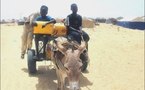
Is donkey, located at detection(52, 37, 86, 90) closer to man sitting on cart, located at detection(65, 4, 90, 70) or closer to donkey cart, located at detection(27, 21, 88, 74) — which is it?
donkey cart, located at detection(27, 21, 88, 74)

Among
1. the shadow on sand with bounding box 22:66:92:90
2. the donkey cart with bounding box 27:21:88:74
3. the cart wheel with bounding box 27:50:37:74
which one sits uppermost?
the donkey cart with bounding box 27:21:88:74

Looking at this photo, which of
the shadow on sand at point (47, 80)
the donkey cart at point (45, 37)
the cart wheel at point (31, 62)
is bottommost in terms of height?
the shadow on sand at point (47, 80)

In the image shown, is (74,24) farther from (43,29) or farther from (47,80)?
(47,80)

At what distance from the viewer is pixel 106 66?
43.4 feet

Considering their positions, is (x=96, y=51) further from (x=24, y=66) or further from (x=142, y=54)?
(x=24, y=66)

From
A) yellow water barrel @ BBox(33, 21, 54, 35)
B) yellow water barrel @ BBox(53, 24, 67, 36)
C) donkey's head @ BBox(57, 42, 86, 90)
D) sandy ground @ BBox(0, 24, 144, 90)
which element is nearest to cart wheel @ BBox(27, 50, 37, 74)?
sandy ground @ BBox(0, 24, 144, 90)

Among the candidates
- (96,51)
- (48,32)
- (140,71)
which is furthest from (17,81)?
(96,51)

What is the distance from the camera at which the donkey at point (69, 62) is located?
7.36 m

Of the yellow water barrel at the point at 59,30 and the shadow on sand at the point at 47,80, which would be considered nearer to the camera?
the shadow on sand at the point at 47,80

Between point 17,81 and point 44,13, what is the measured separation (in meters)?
2.43

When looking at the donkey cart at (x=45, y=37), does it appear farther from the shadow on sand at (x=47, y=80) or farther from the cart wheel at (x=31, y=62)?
the shadow on sand at (x=47, y=80)

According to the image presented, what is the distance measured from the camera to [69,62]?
7.51m

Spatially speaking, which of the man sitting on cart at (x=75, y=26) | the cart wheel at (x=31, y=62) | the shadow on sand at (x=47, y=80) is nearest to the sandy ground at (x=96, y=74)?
the shadow on sand at (x=47, y=80)

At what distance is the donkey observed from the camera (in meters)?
7.36
